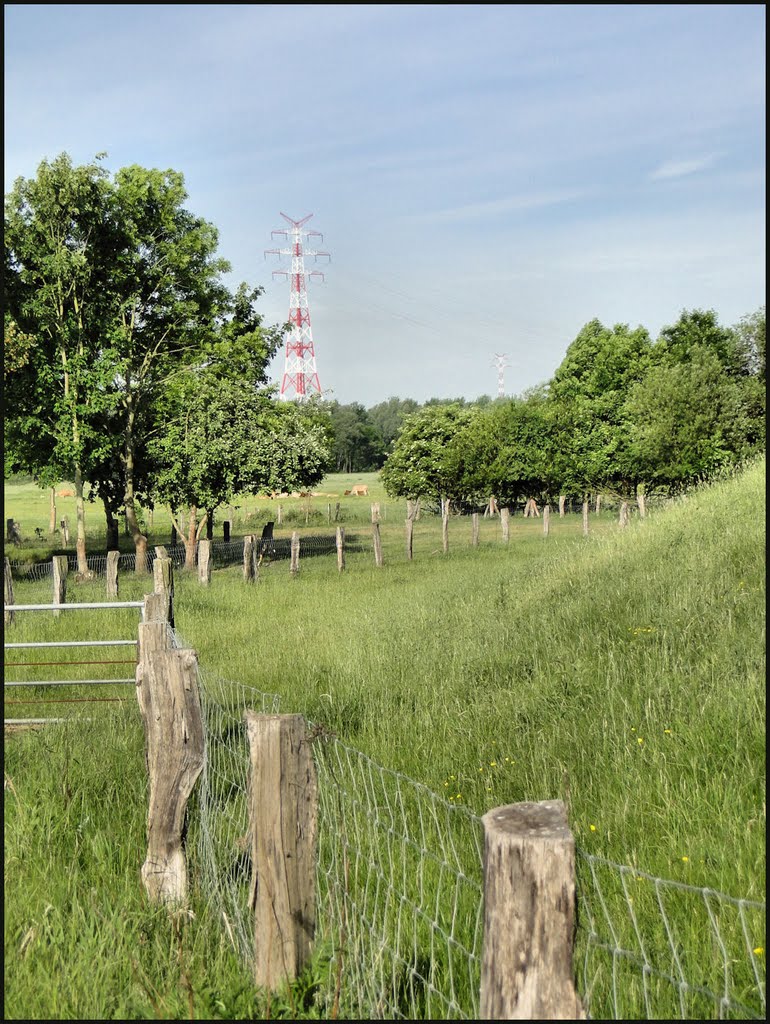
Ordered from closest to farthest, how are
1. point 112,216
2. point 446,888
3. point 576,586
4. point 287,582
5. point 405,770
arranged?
point 446,888 → point 405,770 → point 576,586 → point 287,582 → point 112,216

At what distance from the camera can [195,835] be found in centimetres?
544

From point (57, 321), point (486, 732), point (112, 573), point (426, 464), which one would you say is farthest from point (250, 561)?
point (426, 464)

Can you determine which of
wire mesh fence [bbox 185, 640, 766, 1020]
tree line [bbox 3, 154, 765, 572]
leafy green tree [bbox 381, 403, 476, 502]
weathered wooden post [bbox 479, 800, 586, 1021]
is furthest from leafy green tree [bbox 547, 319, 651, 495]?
weathered wooden post [bbox 479, 800, 586, 1021]

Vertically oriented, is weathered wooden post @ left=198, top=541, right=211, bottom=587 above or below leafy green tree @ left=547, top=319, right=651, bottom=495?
below

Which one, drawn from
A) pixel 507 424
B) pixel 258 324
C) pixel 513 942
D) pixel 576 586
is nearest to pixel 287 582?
pixel 576 586

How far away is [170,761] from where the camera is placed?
15.3 ft

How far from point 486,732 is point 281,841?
4435mm

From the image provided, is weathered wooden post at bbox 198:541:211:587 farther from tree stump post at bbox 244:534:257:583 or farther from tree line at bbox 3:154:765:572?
tree line at bbox 3:154:765:572

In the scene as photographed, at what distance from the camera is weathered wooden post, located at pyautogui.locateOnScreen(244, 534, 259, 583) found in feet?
74.7

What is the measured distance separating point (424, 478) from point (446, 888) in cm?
4724

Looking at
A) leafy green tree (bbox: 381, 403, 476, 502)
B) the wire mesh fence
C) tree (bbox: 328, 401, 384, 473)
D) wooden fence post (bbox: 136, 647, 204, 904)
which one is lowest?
the wire mesh fence

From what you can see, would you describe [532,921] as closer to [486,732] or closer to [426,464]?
[486,732]

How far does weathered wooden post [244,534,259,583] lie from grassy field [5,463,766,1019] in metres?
6.76

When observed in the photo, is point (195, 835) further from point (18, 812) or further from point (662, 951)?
point (662, 951)
